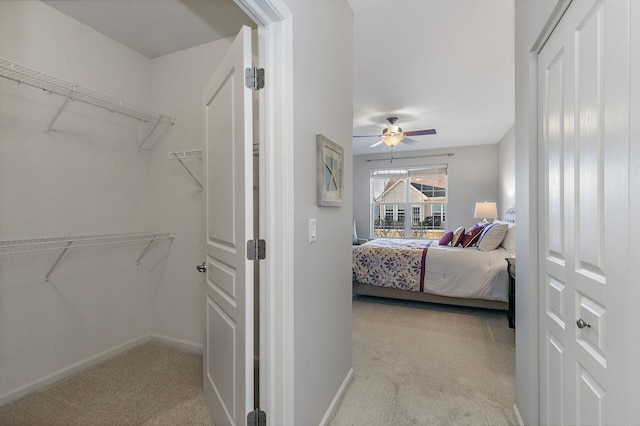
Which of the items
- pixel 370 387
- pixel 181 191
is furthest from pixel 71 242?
pixel 370 387

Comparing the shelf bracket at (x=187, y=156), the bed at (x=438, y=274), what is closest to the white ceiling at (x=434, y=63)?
the shelf bracket at (x=187, y=156)

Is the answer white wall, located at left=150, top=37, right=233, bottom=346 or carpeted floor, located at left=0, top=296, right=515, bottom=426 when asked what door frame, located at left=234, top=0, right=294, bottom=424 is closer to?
carpeted floor, located at left=0, top=296, right=515, bottom=426

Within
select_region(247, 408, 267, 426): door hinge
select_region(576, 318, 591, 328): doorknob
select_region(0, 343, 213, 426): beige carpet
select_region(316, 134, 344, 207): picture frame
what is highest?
select_region(316, 134, 344, 207): picture frame

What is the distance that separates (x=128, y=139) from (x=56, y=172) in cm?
62

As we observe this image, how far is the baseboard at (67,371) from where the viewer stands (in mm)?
1876

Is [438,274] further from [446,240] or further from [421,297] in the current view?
[446,240]

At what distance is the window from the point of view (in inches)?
268

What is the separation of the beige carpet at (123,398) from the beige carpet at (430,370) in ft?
3.11

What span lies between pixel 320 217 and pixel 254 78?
73cm

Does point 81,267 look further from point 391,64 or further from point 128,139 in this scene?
point 391,64

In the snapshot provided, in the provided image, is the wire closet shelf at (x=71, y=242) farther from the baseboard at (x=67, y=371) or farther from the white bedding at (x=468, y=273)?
the white bedding at (x=468, y=273)

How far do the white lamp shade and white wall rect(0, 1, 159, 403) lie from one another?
520 cm

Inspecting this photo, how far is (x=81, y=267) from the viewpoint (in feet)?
7.51

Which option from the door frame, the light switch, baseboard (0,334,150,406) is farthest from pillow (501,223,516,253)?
baseboard (0,334,150,406)
